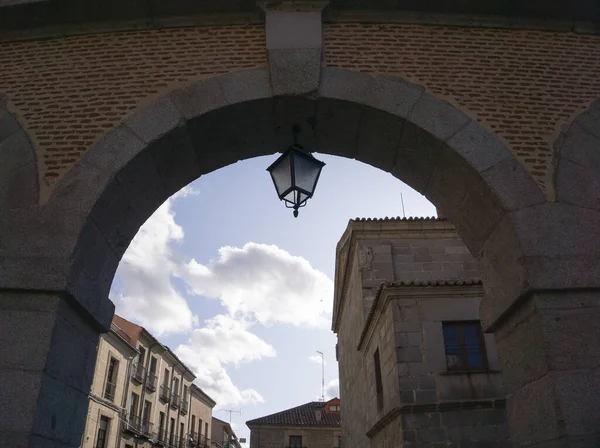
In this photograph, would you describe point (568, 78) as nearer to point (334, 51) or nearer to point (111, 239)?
point (334, 51)

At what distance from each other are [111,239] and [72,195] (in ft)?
1.63

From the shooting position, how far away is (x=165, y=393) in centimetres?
3053

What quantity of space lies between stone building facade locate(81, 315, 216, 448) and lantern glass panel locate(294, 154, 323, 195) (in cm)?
1945

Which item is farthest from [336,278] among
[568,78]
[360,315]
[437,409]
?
[568,78]

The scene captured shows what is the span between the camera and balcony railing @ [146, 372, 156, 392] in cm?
2764

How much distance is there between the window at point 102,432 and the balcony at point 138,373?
298 cm

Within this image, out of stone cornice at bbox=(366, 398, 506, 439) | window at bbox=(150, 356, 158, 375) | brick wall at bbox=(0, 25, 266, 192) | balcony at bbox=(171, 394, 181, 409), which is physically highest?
window at bbox=(150, 356, 158, 375)

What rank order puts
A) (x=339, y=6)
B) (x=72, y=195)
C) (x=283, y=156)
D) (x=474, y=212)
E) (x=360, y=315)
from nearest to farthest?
(x=72, y=195) → (x=474, y=212) → (x=283, y=156) → (x=339, y=6) → (x=360, y=315)

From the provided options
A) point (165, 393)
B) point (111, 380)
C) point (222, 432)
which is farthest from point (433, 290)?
point (222, 432)

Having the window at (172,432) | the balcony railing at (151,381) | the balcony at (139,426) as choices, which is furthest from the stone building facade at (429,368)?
the window at (172,432)

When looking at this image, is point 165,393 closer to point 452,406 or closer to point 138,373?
point 138,373

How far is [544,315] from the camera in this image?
10.7 feet

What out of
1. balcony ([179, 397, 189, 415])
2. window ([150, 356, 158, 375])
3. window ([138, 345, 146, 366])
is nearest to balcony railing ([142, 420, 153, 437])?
window ([150, 356, 158, 375])

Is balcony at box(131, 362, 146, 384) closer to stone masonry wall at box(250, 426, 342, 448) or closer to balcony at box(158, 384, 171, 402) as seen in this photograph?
balcony at box(158, 384, 171, 402)
